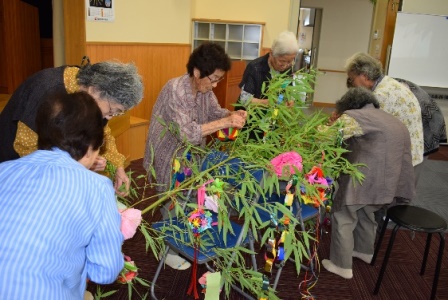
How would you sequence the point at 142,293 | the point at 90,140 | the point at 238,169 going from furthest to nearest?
1. the point at 142,293
2. the point at 238,169
3. the point at 90,140

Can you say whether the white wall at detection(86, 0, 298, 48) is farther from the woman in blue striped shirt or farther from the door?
the woman in blue striped shirt

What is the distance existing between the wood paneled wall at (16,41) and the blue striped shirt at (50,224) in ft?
17.7

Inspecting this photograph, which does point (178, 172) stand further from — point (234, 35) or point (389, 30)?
point (389, 30)

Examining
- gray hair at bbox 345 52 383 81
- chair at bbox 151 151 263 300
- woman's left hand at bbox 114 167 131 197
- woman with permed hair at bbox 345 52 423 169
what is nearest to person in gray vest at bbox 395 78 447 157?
woman with permed hair at bbox 345 52 423 169

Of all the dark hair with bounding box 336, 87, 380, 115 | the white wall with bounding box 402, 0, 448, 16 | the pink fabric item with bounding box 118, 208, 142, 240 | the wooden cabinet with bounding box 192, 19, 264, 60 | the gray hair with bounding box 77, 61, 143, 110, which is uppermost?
the white wall with bounding box 402, 0, 448, 16

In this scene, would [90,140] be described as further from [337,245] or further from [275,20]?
[275,20]

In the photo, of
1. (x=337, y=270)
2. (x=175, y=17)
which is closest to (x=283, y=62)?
(x=337, y=270)

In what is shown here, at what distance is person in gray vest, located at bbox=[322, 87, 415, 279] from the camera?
247cm

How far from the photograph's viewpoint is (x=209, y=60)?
2.19 m

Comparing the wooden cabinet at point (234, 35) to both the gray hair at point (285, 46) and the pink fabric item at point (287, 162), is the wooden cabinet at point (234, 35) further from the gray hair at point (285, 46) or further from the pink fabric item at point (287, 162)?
the pink fabric item at point (287, 162)

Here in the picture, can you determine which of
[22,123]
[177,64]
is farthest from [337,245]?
[177,64]

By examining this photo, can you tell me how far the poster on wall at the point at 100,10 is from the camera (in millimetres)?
4250

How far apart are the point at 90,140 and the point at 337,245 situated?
2119 mm

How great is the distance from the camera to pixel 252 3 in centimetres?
640
